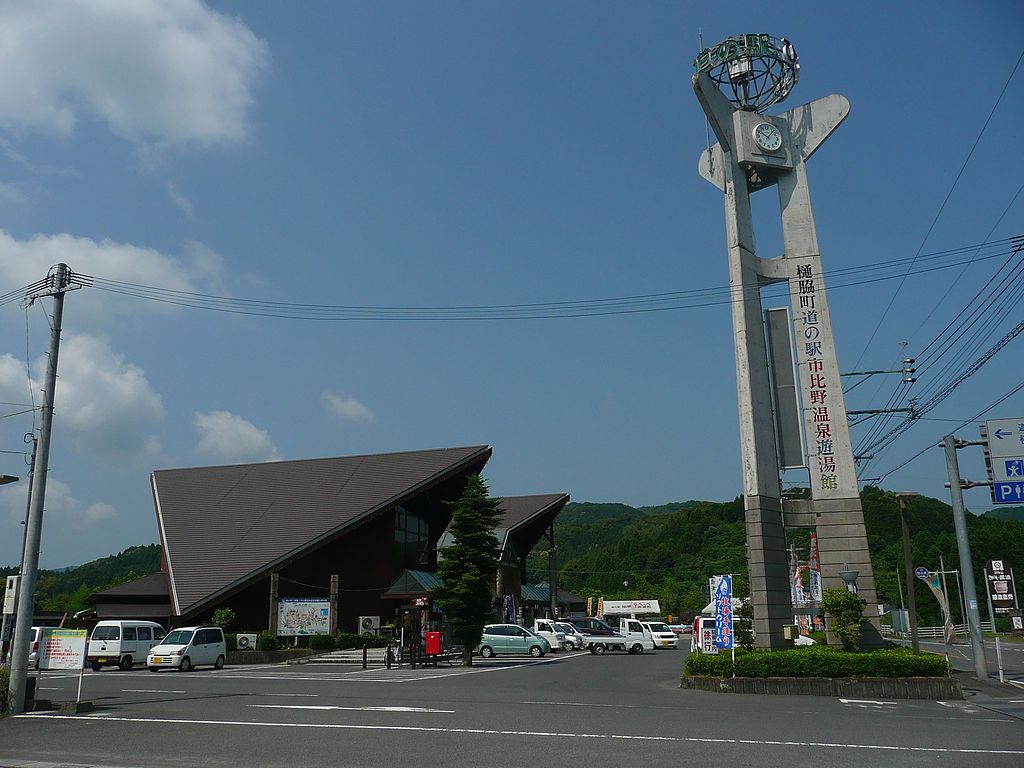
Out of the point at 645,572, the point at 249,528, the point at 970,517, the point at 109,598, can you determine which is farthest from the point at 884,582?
the point at 109,598

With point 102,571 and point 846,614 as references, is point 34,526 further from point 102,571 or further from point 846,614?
point 102,571

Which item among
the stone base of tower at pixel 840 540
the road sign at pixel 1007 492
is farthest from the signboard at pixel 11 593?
the road sign at pixel 1007 492

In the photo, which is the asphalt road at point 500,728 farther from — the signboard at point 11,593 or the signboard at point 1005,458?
the signboard at point 1005,458

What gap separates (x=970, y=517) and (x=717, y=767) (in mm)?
109759

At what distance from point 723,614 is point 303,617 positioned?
20.5m

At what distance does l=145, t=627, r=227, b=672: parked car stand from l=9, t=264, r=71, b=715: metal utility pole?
42.8 feet

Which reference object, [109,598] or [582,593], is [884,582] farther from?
[109,598]

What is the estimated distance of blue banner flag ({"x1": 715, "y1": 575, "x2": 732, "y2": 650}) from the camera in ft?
67.4

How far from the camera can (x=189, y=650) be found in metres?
28.8

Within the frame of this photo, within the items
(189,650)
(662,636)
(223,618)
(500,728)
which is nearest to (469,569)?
(189,650)

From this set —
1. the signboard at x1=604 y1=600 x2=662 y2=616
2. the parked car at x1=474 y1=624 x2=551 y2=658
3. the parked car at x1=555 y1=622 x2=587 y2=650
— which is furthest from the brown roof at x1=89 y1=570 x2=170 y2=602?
the signboard at x1=604 y1=600 x2=662 y2=616

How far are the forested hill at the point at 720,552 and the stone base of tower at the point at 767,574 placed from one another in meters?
50.7

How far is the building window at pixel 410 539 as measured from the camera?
42219 mm

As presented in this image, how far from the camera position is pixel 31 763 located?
32.2 ft
